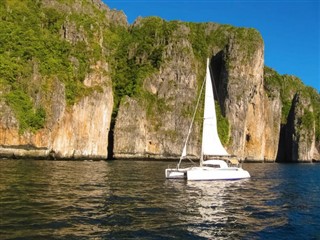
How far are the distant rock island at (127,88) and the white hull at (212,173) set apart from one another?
48114mm

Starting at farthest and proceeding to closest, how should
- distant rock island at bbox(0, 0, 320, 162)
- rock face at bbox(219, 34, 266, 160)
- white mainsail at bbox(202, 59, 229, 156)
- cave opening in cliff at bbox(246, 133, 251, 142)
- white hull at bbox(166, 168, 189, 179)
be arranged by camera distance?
cave opening in cliff at bbox(246, 133, 251, 142), rock face at bbox(219, 34, 266, 160), distant rock island at bbox(0, 0, 320, 162), white mainsail at bbox(202, 59, 229, 156), white hull at bbox(166, 168, 189, 179)

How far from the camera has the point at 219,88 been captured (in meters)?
154

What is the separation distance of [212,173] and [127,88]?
89239 mm

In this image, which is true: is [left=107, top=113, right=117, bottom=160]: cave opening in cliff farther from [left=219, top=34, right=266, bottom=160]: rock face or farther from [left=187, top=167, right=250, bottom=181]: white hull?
[left=187, top=167, right=250, bottom=181]: white hull

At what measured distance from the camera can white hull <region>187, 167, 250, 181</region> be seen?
155ft

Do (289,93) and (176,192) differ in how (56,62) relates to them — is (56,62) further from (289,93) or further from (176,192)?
(289,93)

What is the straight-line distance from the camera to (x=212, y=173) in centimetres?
4809

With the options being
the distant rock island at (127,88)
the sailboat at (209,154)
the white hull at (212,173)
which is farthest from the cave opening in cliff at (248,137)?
the white hull at (212,173)

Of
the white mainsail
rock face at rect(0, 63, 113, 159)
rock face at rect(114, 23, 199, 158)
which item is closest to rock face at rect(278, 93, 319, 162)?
rock face at rect(114, 23, 199, 158)

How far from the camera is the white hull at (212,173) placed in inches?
1857

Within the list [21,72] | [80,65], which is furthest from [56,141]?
[80,65]

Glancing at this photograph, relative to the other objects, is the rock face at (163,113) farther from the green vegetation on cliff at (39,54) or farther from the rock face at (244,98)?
the green vegetation on cliff at (39,54)

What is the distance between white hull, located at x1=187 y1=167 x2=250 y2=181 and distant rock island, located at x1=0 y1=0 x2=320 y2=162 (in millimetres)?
48114

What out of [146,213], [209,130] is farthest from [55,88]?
[146,213]
